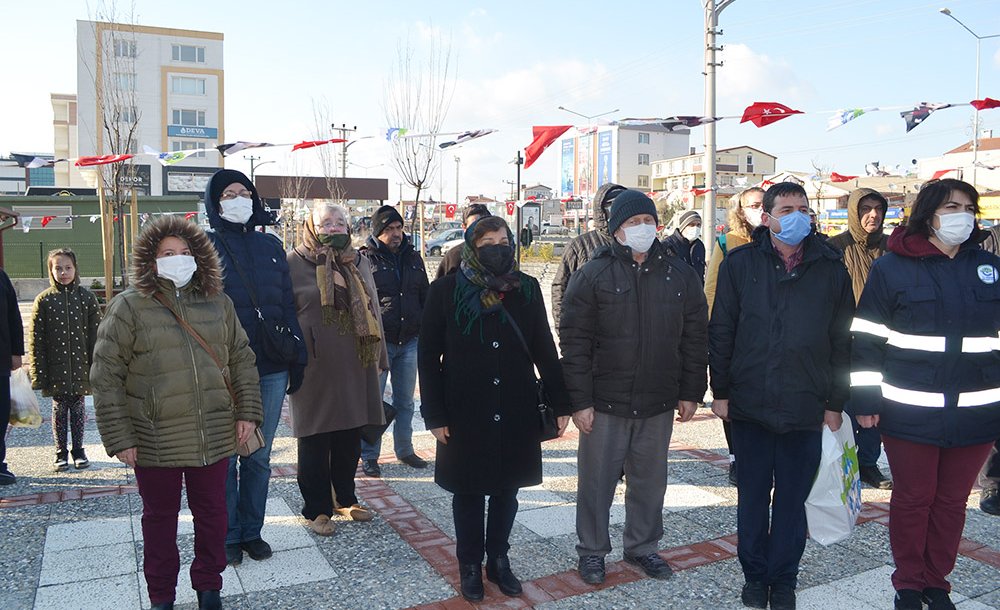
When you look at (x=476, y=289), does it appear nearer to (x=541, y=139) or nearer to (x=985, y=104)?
(x=541, y=139)

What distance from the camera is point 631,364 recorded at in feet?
12.8

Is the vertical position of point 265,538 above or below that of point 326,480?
below

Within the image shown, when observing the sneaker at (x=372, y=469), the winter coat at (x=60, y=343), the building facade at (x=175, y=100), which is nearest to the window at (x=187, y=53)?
the building facade at (x=175, y=100)

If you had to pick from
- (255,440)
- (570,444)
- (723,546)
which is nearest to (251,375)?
(255,440)

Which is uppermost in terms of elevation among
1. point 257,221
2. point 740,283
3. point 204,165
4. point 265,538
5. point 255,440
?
point 204,165

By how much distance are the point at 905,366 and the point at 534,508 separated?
245 centimetres

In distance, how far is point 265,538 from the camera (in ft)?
15.1

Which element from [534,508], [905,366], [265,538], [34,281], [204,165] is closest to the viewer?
[905,366]

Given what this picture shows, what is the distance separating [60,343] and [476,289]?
12.9ft

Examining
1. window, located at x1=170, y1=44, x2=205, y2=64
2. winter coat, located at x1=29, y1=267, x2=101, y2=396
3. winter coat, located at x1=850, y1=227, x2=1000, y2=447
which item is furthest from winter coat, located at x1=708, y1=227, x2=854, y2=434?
window, located at x1=170, y1=44, x2=205, y2=64

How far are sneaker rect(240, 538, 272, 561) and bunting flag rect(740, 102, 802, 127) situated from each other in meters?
7.58

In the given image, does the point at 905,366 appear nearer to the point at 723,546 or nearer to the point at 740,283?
the point at 740,283

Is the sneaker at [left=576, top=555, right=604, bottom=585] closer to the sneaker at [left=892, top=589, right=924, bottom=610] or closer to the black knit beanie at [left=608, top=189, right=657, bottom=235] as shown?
the sneaker at [left=892, top=589, right=924, bottom=610]

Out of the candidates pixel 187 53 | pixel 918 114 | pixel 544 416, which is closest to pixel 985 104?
pixel 918 114
